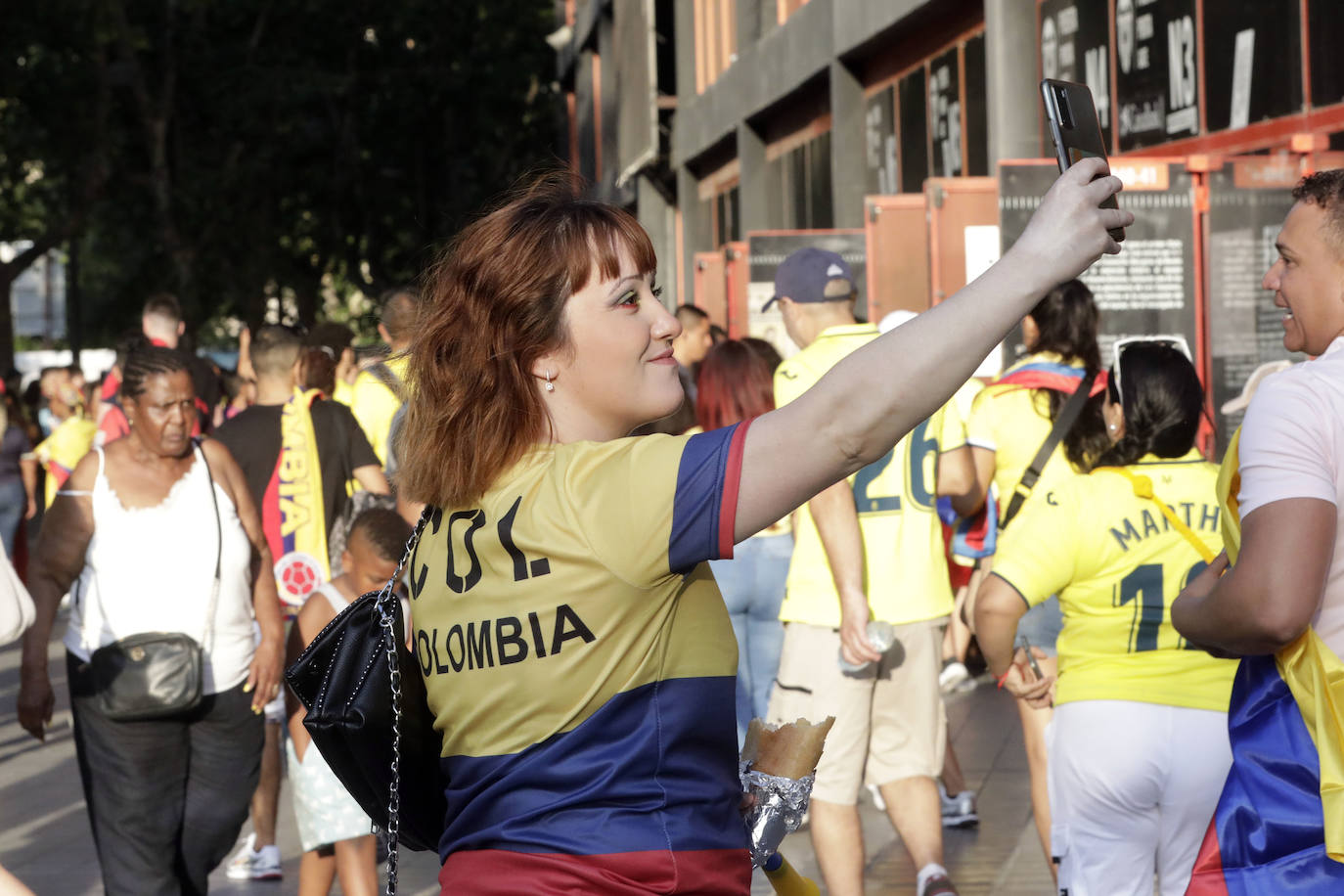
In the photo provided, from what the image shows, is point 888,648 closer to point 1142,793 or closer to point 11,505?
point 1142,793

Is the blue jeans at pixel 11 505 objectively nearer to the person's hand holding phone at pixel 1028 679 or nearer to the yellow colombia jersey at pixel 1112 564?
the person's hand holding phone at pixel 1028 679

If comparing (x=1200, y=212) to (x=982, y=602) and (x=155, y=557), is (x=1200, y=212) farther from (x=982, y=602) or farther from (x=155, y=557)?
(x=155, y=557)

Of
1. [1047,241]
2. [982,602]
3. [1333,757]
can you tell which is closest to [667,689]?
[1047,241]

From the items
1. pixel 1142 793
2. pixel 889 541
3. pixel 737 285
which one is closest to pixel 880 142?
pixel 737 285

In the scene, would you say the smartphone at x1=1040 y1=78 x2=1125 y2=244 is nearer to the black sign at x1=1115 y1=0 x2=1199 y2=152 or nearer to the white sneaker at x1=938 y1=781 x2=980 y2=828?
the white sneaker at x1=938 y1=781 x2=980 y2=828

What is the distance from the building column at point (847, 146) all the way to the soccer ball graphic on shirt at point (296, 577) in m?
11.6

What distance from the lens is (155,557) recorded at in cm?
532

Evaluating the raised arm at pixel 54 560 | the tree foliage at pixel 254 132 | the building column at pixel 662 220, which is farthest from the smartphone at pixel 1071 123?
the building column at pixel 662 220

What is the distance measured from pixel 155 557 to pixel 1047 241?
3845 millimetres

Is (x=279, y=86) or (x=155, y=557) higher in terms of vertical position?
(x=279, y=86)

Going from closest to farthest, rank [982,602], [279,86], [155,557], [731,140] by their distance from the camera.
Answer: [982,602]
[155,557]
[731,140]
[279,86]

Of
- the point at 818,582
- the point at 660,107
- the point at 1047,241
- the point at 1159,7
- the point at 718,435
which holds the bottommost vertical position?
the point at 818,582

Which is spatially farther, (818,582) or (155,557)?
(818,582)

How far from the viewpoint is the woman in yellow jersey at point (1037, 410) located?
6223mm
